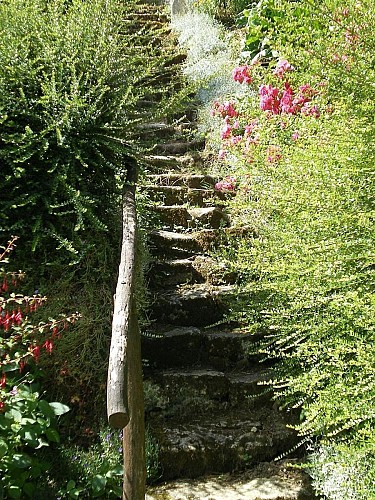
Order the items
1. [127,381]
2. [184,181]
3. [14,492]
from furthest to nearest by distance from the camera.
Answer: [184,181]
[14,492]
[127,381]

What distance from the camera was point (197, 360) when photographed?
9.30 ft

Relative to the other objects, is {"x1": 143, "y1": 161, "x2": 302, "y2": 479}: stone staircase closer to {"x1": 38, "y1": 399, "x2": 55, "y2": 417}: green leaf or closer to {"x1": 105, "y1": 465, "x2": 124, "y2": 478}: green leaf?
{"x1": 105, "y1": 465, "x2": 124, "y2": 478}: green leaf

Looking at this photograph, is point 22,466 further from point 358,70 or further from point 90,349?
point 358,70

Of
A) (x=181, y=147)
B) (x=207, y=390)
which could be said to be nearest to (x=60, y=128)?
(x=207, y=390)

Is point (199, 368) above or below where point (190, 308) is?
below

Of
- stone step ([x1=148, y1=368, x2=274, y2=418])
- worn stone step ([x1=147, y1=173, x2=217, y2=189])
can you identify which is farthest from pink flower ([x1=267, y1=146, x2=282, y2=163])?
worn stone step ([x1=147, y1=173, x2=217, y2=189])

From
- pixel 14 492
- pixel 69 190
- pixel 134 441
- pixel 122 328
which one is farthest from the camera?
pixel 69 190

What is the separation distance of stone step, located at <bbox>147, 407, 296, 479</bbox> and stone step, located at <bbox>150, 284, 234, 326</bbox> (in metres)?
0.61

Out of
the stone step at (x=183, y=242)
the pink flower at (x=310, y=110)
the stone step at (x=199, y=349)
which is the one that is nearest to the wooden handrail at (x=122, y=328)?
the stone step at (x=199, y=349)

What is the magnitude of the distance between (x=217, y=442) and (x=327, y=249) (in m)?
0.98

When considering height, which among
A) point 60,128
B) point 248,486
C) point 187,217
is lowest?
point 248,486

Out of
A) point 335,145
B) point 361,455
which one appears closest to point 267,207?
point 335,145

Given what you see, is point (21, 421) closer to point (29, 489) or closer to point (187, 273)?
point (29, 489)

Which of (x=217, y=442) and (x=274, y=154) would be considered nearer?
(x=217, y=442)
